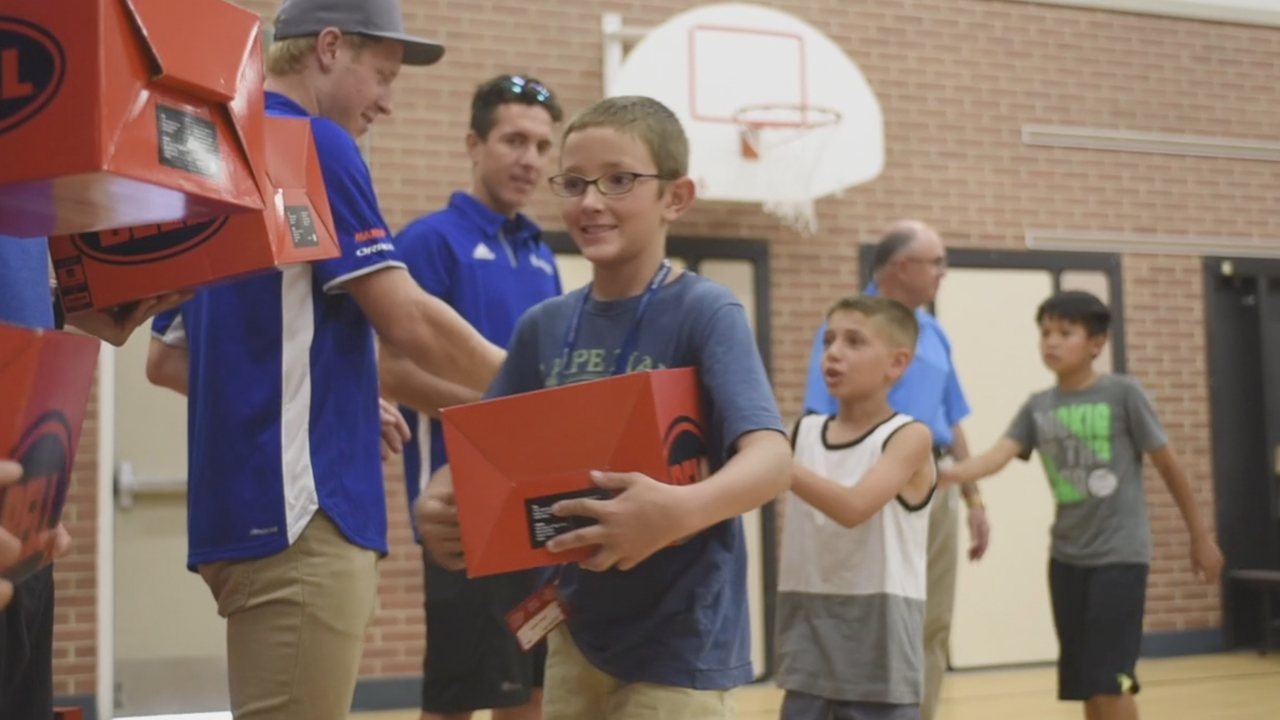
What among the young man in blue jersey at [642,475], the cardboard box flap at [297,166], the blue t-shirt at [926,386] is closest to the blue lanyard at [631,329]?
the young man in blue jersey at [642,475]

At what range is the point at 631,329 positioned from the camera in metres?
1.99

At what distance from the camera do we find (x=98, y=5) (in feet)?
3.90

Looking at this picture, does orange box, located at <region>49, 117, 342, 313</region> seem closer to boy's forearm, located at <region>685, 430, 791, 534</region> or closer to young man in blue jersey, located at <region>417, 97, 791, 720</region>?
young man in blue jersey, located at <region>417, 97, 791, 720</region>

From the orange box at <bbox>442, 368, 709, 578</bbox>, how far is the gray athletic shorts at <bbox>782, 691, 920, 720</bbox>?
1.47m

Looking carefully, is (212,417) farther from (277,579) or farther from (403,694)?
(403,694)

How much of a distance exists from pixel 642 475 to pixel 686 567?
0.31m

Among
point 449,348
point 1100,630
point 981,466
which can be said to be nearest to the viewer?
point 449,348

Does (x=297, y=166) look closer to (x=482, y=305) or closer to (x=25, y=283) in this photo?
(x=25, y=283)

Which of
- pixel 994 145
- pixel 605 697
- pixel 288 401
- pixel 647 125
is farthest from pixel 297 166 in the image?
pixel 994 145

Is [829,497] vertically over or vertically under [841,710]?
over

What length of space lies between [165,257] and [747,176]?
5.83m

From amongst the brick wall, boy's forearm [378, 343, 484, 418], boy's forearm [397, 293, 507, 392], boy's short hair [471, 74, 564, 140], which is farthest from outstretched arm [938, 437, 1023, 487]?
the brick wall

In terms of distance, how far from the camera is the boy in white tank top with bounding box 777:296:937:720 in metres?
3.01

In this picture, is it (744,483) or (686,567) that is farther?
(686,567)
